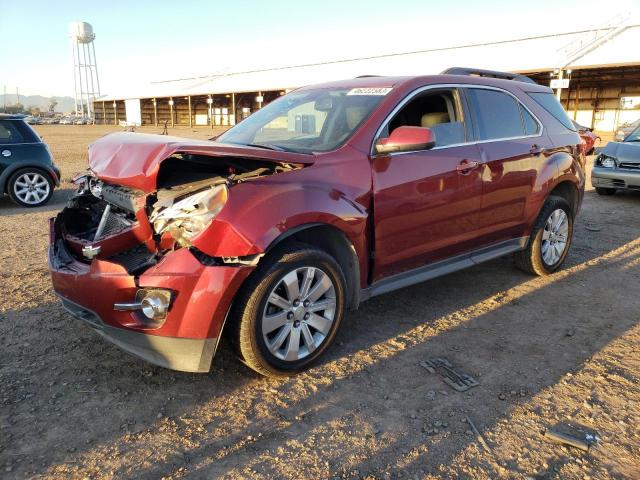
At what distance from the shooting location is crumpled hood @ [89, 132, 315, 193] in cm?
282

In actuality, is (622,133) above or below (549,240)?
above

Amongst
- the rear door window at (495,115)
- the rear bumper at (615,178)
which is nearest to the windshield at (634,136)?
the rear bumper at (615,178)

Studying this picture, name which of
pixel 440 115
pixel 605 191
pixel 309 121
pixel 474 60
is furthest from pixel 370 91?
pixel 474 60

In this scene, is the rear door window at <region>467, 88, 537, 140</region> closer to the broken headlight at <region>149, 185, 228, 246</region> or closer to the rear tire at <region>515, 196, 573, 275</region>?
the rear tire at <region>515, 196, 573, 275</region>

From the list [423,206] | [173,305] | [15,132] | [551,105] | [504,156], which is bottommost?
[173,305]

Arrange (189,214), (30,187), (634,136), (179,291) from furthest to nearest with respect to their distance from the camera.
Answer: (634,136) → (30,187) → (189,214) → (179,291)

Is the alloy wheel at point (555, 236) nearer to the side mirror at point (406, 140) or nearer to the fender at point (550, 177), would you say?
the fender at point (550, 177)

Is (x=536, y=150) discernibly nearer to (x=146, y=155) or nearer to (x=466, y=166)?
(x=466, y=166)

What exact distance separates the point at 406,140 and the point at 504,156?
141cm

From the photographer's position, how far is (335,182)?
3.22 m

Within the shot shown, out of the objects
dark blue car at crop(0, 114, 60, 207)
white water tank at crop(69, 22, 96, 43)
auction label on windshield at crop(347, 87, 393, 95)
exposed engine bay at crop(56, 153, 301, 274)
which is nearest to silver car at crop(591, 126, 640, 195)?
auction label on windshield at crop(347, 87, 393, 95)

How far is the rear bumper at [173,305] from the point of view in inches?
106

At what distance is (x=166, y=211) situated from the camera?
289 cm

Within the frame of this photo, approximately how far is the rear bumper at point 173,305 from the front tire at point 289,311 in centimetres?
13
